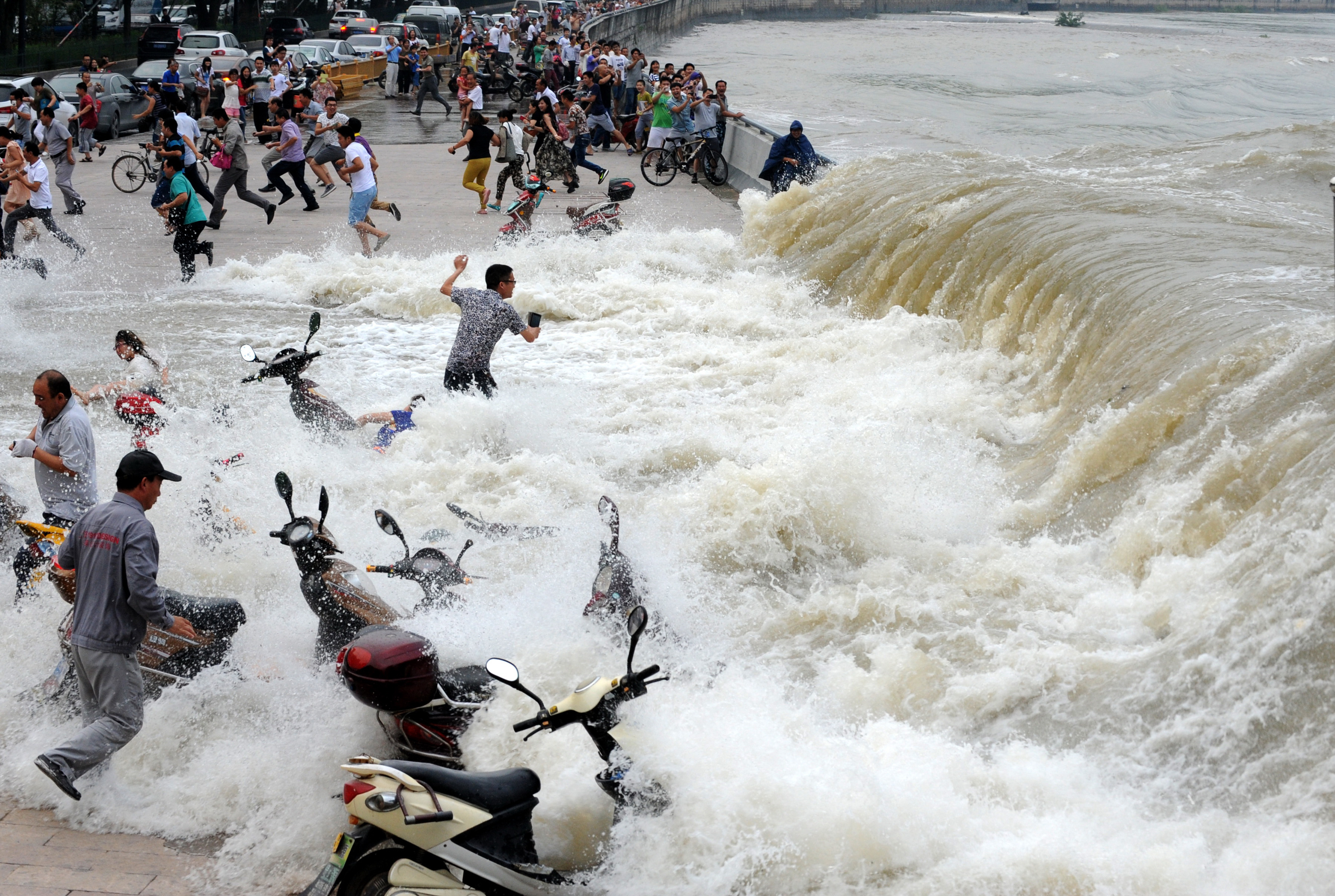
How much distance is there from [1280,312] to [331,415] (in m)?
6.83

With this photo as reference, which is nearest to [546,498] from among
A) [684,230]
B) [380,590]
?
[380,590]

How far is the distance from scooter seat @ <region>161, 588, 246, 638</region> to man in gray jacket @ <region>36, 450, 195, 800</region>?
57cm

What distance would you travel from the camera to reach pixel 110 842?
479 centimetres

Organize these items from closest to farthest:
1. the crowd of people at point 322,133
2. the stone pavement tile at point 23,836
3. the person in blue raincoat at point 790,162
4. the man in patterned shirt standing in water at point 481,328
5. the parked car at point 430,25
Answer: the stone pavement tile at point 23,836 → the man in patterned shirt standing in water at point 481,328 → the crowd of people at point 322,133 → the person in blue raincoat at point 790,162 → the parked car at point 430,25

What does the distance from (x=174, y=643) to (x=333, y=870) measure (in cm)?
215

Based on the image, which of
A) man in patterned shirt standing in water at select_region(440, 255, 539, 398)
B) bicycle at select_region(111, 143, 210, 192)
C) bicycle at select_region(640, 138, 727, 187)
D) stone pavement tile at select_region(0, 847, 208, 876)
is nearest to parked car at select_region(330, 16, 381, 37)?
bicycle at select_region(111, 143, 210, 192)

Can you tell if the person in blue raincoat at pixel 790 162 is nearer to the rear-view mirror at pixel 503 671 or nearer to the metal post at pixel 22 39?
the rear-view mirror at pixel 503 671

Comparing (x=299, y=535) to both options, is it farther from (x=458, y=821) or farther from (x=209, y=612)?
(x=458, y=821)

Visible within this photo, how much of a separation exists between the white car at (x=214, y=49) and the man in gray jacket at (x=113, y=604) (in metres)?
30.4

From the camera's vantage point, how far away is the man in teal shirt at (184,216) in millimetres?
14234

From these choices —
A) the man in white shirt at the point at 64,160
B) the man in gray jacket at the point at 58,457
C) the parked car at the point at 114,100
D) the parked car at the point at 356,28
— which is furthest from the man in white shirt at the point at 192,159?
the parked car at the point at 356,28

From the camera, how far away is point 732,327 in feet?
43.5

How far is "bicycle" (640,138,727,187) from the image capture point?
2252 centimetres

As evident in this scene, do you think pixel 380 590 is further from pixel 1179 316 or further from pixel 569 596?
pixel 1179 316
